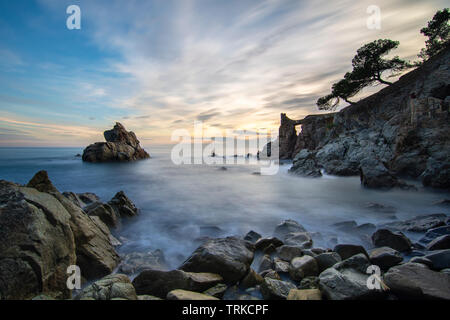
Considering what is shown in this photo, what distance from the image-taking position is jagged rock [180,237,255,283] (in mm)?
3320

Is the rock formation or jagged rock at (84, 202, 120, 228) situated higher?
the rock formation

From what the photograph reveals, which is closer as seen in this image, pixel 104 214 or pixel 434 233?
pixel 434 233

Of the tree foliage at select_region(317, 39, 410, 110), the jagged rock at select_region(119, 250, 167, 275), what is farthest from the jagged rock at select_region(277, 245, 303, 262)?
the tree foliage at select_region(317, 39, 410, 110)

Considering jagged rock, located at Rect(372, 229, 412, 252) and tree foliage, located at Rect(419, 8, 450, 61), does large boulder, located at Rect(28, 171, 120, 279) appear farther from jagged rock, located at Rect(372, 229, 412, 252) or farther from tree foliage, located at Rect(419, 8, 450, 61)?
tree foliage, located at Rect(419, 8, 450, 61)

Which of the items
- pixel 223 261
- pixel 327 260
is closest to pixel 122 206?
pixel 223 261

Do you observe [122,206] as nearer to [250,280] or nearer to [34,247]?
[34,247]

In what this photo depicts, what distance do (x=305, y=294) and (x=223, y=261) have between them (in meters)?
1.38

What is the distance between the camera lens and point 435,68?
55.9ft

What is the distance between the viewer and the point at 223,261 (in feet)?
11.2

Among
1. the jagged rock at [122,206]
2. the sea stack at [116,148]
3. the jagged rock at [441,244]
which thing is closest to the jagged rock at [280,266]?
the jagged rock at [441,244]

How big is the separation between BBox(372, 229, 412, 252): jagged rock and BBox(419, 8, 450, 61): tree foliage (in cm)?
3049

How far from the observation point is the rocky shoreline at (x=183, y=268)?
95.1 inches
